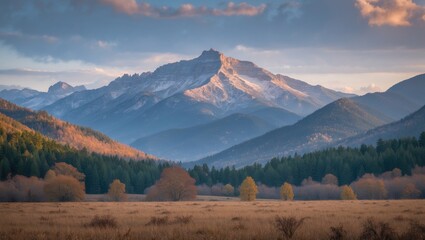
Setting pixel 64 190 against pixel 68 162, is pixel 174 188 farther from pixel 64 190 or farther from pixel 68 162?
pixel 68 162

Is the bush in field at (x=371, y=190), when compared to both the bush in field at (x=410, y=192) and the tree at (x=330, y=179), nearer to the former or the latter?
the bush in field at (x=410, y=192)

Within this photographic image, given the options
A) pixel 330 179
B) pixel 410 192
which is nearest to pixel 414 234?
pixel 410 192

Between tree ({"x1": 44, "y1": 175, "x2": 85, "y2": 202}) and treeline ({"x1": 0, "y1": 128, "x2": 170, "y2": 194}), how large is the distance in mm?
48472

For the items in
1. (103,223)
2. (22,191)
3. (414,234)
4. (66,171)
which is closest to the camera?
(414,234)

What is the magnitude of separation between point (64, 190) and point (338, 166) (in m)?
103

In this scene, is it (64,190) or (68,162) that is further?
(68,162)

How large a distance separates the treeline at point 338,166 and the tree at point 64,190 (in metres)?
92.6

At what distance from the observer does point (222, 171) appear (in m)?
193

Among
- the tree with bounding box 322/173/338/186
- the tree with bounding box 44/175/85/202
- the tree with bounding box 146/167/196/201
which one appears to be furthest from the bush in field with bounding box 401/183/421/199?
the tree with bounding box 44/175/85/202

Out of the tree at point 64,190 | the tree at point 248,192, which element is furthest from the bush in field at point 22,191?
the tree at point 248,192

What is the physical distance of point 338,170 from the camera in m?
170

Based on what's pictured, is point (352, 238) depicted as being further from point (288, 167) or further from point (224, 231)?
point (288, 167)

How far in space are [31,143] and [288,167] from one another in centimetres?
9029

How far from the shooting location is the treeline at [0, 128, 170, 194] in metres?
146
